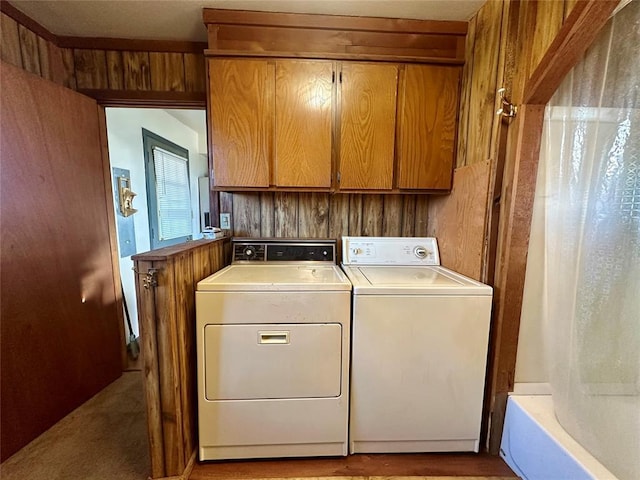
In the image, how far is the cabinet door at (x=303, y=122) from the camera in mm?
1625

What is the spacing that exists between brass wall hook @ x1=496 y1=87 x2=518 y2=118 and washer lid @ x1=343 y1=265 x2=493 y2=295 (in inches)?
32.1

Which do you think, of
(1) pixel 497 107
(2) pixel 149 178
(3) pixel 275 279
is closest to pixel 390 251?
(3) pixel 275 279

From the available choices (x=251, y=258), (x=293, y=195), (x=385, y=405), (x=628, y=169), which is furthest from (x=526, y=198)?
(x=251, y=258)

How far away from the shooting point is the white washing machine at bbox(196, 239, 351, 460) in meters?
1.30

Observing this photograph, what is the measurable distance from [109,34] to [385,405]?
9.14 feet

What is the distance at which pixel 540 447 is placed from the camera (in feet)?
3.99

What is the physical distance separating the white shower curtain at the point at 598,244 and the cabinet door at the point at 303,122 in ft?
3.57

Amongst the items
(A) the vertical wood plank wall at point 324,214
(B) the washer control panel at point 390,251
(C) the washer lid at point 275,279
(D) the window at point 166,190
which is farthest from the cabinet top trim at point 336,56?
(D) the window at point 166,190

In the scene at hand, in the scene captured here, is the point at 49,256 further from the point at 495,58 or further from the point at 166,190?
the point at 495,58

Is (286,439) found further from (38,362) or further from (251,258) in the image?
(38,362)

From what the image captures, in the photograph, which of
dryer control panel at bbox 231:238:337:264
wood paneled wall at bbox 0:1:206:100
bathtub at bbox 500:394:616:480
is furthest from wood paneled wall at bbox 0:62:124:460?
bathtub at bbox 500:394:616:480

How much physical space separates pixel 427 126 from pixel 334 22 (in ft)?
2.71

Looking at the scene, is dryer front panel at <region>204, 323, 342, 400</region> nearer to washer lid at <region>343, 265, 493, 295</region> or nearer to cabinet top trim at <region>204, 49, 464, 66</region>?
washer lid at <region>343, 265, 493, 295</region>

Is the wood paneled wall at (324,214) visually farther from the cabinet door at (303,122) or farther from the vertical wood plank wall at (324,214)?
the cabinet door at (303,122)
